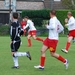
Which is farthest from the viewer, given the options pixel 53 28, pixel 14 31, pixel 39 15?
pixel 39 15

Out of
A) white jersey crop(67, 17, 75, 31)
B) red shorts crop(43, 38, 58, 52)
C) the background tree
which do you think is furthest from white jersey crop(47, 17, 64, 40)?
the background tree

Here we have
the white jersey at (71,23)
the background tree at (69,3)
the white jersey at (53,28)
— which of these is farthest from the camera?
the background tree at (69,3)

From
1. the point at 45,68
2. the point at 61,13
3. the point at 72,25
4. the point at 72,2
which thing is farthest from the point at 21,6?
the point at 45,68

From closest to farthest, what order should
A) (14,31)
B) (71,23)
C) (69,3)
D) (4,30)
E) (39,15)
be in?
1. (14,31)
2. (71,23)
3. (4,30)
4. (39,15)
5. (69,3)

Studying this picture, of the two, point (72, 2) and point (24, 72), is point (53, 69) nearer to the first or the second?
point (24, 72)

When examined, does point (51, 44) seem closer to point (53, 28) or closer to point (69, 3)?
point (53, 28)

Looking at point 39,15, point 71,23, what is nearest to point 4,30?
point 39,15

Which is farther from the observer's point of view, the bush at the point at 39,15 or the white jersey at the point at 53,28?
the bush at the point at 39,15

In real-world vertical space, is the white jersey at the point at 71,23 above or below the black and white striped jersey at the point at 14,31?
below

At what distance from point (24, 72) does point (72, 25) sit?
6.60 meters

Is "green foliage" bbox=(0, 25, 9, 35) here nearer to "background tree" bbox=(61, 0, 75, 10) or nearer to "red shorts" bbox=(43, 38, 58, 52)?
"background tree" bbox=(61, 0, 75, 10)

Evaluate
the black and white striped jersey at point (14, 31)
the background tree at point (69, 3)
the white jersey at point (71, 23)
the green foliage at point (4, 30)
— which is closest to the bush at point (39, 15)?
the green foliage at point (4, 30)

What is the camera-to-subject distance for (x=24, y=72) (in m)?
11.3

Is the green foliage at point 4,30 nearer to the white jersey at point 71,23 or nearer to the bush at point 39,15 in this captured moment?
the bush at point 39,15
